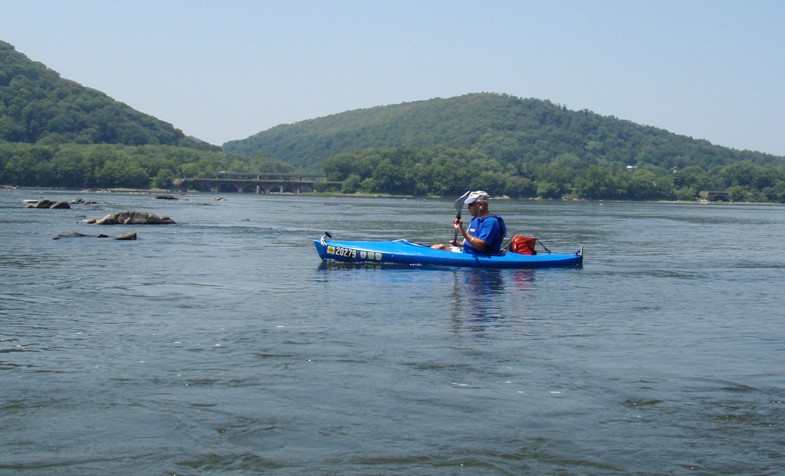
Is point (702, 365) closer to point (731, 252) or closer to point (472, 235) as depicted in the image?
point (472, 235)

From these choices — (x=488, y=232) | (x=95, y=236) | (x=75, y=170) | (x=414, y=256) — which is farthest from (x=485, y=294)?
(x=75, y=170)

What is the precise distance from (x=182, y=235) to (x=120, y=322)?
26.3 meters

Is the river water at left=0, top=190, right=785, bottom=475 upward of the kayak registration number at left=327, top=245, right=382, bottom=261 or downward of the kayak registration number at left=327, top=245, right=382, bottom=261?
downward

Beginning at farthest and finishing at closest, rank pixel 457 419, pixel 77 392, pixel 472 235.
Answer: pixel 472 235 < pixel 77 392 < pixel 457 419

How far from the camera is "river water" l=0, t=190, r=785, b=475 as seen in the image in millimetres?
8914

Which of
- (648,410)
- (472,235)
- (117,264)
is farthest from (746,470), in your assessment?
(117,264)

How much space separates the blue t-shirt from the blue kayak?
0.20m

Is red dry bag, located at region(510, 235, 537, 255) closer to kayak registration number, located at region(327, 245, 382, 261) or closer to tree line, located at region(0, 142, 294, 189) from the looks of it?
kayak registration number, located at region(327, 245, 382, 261)

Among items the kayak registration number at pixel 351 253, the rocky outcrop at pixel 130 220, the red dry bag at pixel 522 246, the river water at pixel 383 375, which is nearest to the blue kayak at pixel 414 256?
the kayak registration number at pixel 351 253

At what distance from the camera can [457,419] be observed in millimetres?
10070

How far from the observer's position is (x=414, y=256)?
26.0 m

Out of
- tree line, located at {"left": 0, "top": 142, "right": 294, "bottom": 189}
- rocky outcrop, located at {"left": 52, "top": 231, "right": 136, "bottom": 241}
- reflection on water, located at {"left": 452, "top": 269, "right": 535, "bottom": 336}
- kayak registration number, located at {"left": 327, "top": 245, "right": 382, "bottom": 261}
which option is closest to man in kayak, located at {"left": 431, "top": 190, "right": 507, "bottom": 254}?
reflection on water, located at {"left": 452, "top": 269, "right": 535, "bottom": 336}

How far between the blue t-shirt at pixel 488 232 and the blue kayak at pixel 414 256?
0.20 m

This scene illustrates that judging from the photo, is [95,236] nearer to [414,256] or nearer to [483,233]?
[414,256]
